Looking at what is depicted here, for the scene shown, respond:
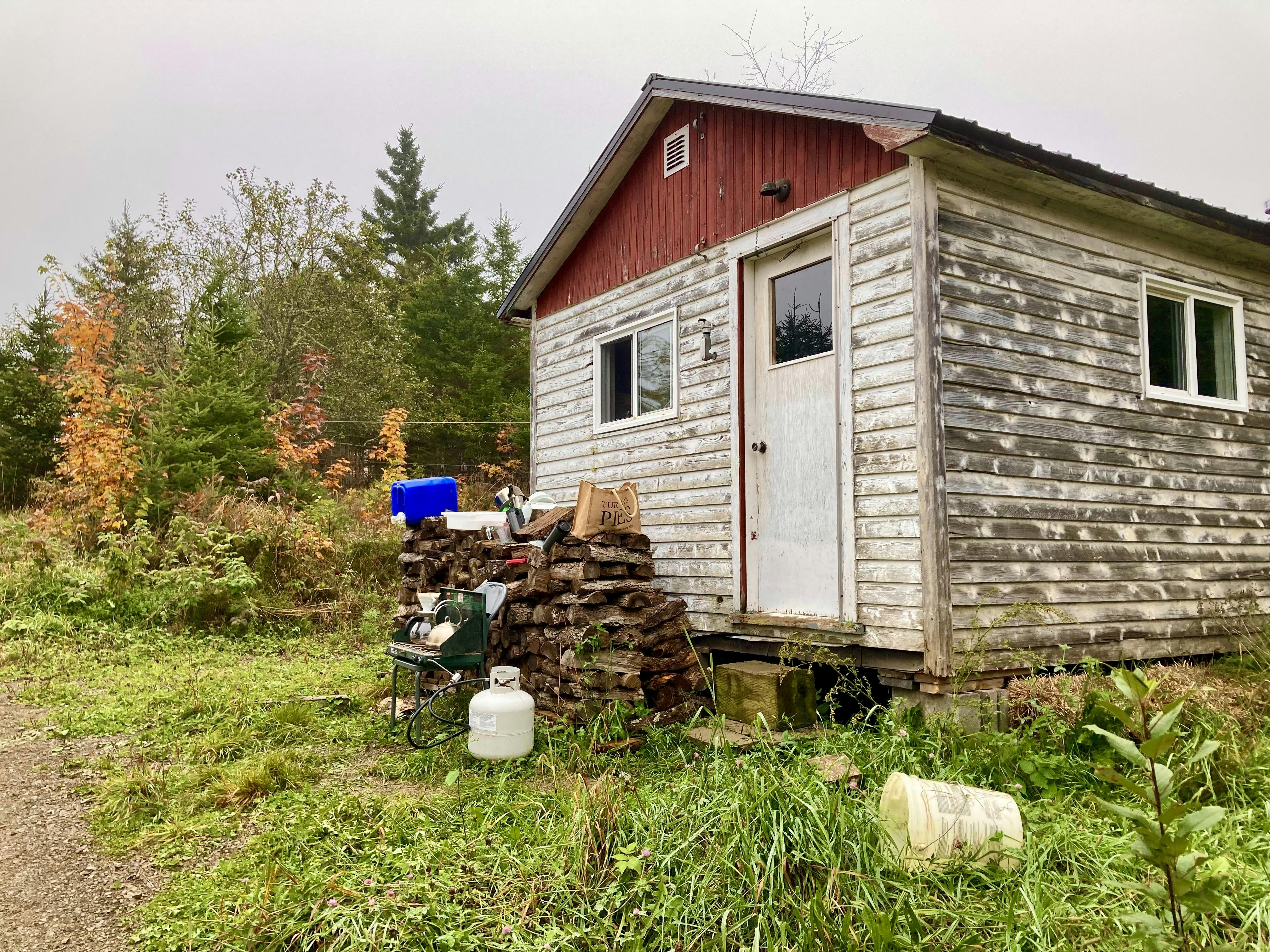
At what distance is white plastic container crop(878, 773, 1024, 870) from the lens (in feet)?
10.6

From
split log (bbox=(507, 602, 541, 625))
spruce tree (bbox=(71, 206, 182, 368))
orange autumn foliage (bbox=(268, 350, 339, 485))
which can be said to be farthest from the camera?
spruce tree (bbox=(71, 206, 182, 368))

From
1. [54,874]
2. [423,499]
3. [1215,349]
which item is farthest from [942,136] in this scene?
[54,874]

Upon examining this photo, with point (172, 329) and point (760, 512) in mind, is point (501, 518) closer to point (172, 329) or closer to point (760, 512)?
point (760, 512)

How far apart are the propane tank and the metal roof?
407 cm

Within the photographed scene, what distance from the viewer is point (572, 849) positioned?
332 cm

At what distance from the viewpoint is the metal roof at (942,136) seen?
507 centimetres

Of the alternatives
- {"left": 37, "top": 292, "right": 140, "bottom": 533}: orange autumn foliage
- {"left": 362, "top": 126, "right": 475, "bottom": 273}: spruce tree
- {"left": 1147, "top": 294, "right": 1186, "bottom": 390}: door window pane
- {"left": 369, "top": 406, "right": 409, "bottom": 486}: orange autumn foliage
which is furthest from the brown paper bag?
{"left": 362, "top": 126, "right": 475, "bottom": 273}: spruce tree

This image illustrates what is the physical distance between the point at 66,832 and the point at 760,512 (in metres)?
4.63

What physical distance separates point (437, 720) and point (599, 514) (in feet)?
6.15

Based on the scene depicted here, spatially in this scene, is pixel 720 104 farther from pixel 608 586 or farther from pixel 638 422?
pixel 608 586

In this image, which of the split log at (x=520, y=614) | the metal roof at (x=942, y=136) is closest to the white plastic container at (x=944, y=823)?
the split log at (x=520, y=614)

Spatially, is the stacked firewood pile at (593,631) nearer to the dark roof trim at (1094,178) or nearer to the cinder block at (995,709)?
the cinder block at (995,709)

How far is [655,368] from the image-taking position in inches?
304

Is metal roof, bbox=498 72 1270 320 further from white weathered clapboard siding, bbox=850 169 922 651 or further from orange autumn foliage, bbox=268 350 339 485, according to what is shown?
orange autumn foliage, bbox=268 350 339 485
